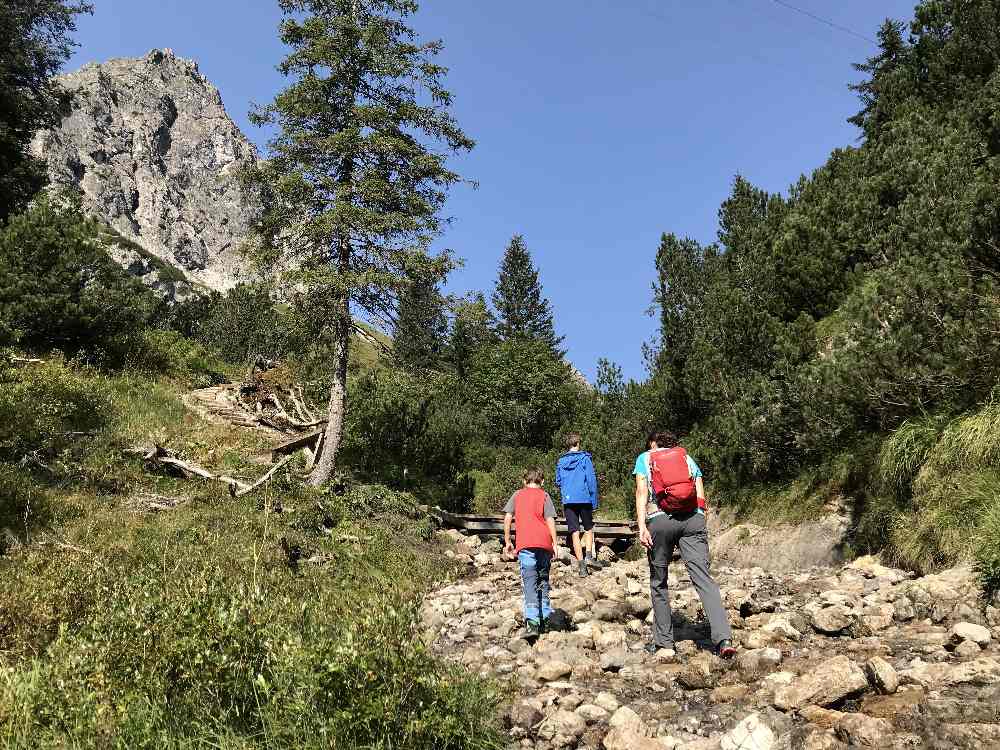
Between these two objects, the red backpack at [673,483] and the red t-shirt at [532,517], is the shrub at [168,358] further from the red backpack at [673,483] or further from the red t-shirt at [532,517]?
the red backpack at [673,483]

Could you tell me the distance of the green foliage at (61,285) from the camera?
17.3 m

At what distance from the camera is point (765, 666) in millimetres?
4812

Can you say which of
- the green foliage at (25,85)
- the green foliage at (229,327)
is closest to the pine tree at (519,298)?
the green foliage at (229,327)

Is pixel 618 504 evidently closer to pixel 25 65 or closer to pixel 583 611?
pixel 583 611

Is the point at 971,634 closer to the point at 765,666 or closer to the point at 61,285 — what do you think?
the point at 765,666

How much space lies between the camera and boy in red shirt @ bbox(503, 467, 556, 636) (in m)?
6.70

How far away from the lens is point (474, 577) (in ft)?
35.4

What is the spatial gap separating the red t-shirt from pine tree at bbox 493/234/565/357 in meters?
42.1

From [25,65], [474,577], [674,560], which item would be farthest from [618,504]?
[25,65]

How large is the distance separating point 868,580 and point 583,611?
338 cm

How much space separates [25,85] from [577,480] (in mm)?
23498

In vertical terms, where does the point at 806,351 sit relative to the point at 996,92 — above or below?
below

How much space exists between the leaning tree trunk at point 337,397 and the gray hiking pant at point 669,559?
935 centimetres

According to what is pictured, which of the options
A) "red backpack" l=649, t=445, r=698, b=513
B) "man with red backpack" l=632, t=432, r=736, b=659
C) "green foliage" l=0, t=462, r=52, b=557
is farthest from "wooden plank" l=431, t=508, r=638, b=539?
"red backpack" l=649, t=445, r=698, b=513
